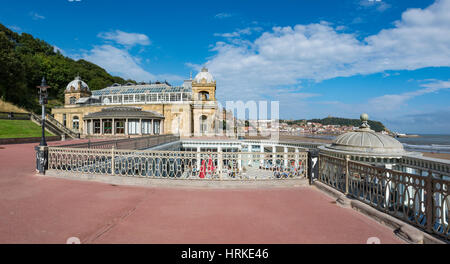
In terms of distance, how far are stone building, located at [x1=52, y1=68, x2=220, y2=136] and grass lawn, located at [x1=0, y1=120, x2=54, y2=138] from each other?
587 centimetres

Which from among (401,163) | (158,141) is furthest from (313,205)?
(158,141)

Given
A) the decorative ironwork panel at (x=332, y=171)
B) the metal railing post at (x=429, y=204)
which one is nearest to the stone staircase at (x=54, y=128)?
the decorative ironwork panel at (x=332, y=171)

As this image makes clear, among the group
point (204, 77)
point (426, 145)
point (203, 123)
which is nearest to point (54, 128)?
point (203, 123)

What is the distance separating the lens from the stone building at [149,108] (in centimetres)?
2912

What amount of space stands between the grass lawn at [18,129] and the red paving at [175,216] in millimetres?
21155

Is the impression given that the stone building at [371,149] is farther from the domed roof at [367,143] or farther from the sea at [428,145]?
the sea at [428,145]

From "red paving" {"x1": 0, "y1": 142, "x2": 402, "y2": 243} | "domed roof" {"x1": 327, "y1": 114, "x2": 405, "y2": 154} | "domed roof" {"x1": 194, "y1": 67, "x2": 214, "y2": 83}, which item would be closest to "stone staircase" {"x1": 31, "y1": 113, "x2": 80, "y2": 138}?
"domed roof" {"x1": 194, "y1": 67, "x2": 214, "y2": 83}

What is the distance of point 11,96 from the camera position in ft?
127

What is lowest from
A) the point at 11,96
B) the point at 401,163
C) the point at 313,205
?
the point at 313,205

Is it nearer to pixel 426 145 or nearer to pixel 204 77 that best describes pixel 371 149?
pixel 204 77

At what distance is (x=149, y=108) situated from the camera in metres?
34.6

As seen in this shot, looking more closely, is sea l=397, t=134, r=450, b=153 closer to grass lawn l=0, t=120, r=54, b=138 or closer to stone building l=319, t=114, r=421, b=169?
stone building l=319, t=114, r=421, b=169
